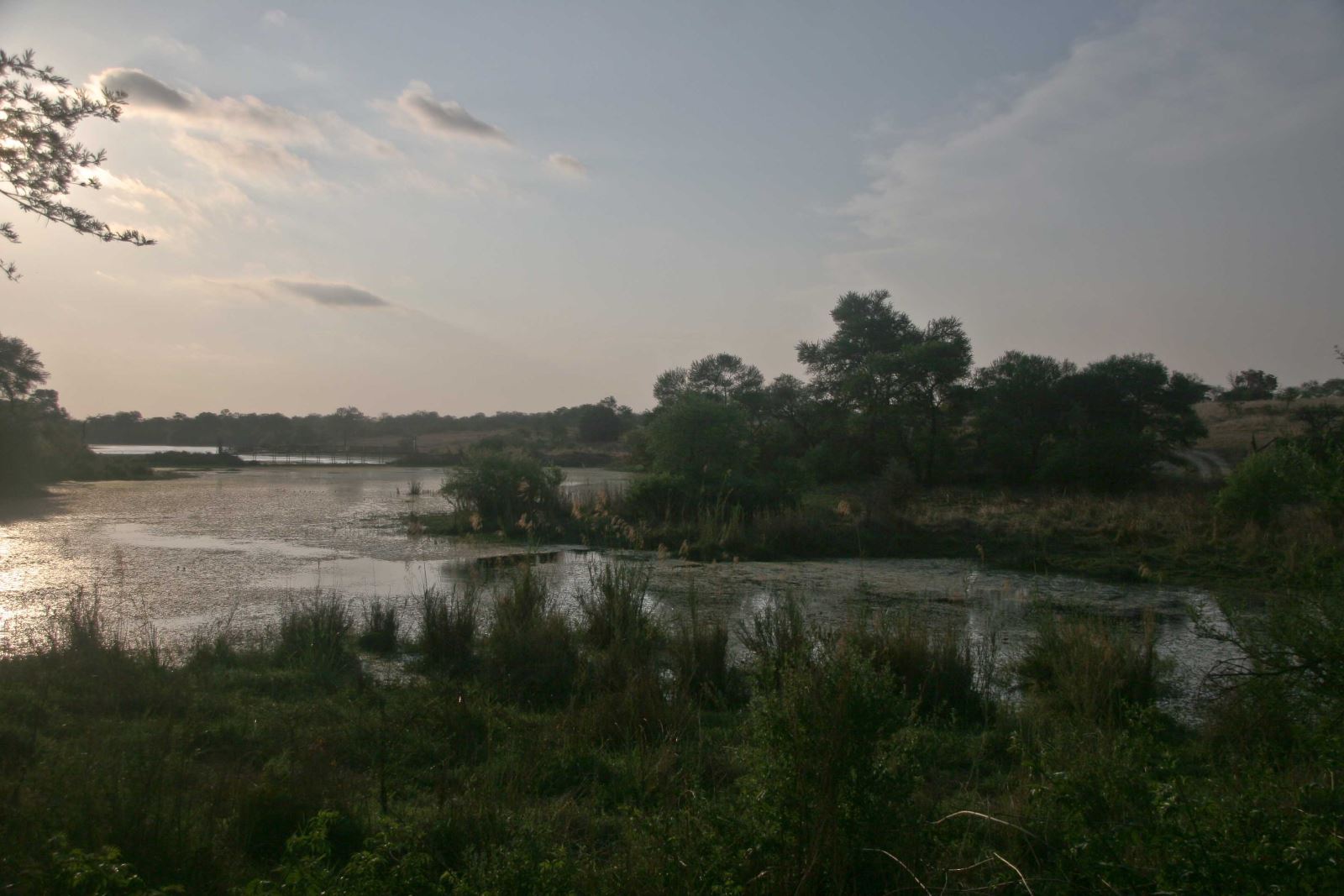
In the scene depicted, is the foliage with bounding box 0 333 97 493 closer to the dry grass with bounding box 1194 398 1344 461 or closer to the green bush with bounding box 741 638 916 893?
the green bush with bounding box 741 638 916 893

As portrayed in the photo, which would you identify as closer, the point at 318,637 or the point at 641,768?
the point at 641,768

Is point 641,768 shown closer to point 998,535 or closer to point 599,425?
point 998,535

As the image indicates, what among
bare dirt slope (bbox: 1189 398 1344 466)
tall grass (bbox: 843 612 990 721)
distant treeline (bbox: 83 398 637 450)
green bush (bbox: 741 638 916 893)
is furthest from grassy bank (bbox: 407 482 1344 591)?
distant treeline (bbox: 83 398 637 450)

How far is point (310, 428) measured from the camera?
230ft

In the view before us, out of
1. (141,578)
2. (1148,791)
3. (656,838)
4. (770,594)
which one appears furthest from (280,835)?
(141,578)

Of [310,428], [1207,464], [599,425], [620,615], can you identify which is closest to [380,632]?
[620,615]

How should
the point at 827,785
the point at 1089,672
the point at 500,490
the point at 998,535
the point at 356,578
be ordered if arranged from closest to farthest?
the point at 827,785, the point at 1089,672, the point at 356,578, the point at 998,535, the point at 500,490

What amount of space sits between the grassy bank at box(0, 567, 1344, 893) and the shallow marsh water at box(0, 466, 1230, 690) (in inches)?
31.1

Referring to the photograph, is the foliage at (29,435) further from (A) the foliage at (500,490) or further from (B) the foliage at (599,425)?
(B) the foliage at (599,425)

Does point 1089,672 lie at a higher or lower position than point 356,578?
higher

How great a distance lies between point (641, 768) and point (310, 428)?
237 feet

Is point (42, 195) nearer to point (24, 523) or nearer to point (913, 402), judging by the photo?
point (24, 523)

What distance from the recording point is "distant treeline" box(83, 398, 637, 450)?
60.7 meters

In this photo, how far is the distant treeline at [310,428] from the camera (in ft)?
199
